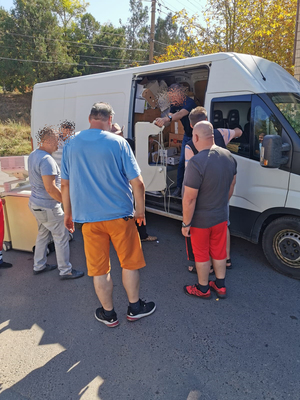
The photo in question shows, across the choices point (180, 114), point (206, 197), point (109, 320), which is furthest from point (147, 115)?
point (109, 320)

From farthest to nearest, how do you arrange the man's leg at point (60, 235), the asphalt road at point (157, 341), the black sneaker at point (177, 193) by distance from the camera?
1. the black sneaker at point (177, 193)
2. the man's leg at point (60, 235)
3. the asphalt road at point (157, 341)

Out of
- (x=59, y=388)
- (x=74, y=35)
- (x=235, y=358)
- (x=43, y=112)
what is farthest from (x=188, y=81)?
(x=74, y=35)

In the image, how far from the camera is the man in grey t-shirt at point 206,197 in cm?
279

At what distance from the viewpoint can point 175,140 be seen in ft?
20.5

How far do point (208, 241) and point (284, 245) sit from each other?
1140 millimetres

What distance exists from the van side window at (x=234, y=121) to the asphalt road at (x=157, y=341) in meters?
1.59

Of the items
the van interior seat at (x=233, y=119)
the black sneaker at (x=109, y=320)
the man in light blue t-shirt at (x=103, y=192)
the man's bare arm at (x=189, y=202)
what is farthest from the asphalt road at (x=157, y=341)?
the van interior seat at (x=233, y=119)

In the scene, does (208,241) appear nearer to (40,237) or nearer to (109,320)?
(109,320)

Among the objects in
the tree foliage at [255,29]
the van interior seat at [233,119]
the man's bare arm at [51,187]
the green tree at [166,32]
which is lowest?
the man's bare arm at [51,187]

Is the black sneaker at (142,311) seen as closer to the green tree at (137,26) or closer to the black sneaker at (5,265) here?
the black sneaker at (5,265)

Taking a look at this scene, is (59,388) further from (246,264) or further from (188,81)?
(188,81)

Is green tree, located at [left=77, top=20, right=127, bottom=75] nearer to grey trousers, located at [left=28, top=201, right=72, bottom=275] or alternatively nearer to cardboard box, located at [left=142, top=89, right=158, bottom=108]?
cardboard box, located at [left=142, top=89, right=158, bottom=108]

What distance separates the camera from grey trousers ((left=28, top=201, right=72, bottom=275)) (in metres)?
3.53

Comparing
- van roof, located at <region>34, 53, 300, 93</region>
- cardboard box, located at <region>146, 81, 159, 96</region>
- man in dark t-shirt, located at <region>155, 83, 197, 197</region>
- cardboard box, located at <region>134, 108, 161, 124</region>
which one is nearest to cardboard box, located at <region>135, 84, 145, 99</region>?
cardboard box, located at <region>146, 81, 159, 96</region>
